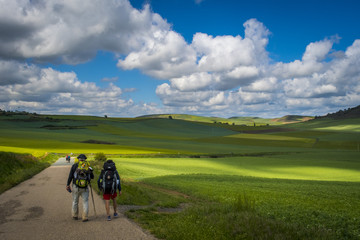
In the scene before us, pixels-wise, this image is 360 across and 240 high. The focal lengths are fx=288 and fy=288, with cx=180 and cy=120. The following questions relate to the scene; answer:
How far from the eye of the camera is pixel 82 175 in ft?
36.7

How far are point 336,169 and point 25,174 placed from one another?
3853cm

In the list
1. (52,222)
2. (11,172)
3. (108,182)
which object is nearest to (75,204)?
(52,222)

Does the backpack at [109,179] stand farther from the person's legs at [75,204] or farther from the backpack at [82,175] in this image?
the person's legs at [75,204]

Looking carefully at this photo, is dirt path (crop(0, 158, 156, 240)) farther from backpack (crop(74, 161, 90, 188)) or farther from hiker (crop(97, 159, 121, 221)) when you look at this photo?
backpack (crop(74, 161, 90, 188))

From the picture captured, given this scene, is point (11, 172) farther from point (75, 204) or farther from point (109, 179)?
point (109, 179)

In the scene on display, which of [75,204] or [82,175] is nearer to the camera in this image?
[75,204]

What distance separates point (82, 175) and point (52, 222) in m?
1.92

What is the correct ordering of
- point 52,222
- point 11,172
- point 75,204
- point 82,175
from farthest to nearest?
point 11,172
point 82,175
point 75,204
point 52,222

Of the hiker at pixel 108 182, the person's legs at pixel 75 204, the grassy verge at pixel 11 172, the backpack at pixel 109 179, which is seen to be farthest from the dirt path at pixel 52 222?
the grassy verge at pixel 11 172

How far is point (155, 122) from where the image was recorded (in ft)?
540

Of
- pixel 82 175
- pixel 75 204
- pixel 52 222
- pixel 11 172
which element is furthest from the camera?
pixel 11 172

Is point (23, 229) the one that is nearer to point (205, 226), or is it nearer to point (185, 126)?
point (205, 226)

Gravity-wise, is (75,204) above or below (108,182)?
below

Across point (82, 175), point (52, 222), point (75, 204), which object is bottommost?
point (52, 222)
